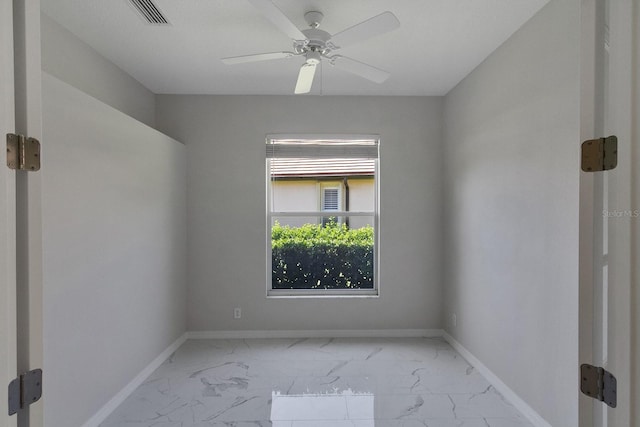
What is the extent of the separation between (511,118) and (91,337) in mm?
3259

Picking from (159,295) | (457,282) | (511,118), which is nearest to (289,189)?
(159,295)

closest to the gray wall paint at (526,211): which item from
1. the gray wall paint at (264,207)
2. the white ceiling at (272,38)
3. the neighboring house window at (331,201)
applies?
A: the white ceiling at (272,38)

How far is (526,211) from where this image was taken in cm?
264

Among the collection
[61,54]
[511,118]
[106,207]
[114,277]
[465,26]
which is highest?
[465,26]

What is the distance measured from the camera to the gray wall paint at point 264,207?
166 inches

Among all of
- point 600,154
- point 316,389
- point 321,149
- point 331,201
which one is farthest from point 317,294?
point 600,154

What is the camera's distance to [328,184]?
443 centimetres

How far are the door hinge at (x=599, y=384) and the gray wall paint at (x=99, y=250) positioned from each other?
1.99 m

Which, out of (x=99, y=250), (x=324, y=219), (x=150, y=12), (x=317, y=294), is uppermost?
(x=150, y=12)

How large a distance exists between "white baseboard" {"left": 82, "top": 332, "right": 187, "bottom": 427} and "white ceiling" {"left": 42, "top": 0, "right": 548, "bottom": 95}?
2.61 metres

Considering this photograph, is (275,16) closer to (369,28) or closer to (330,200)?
(369,28)

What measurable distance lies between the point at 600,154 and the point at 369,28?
4.79 feet

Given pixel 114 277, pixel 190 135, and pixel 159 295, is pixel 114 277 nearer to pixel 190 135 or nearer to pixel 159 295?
pixel 159 295

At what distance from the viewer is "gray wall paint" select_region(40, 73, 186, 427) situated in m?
2.12
